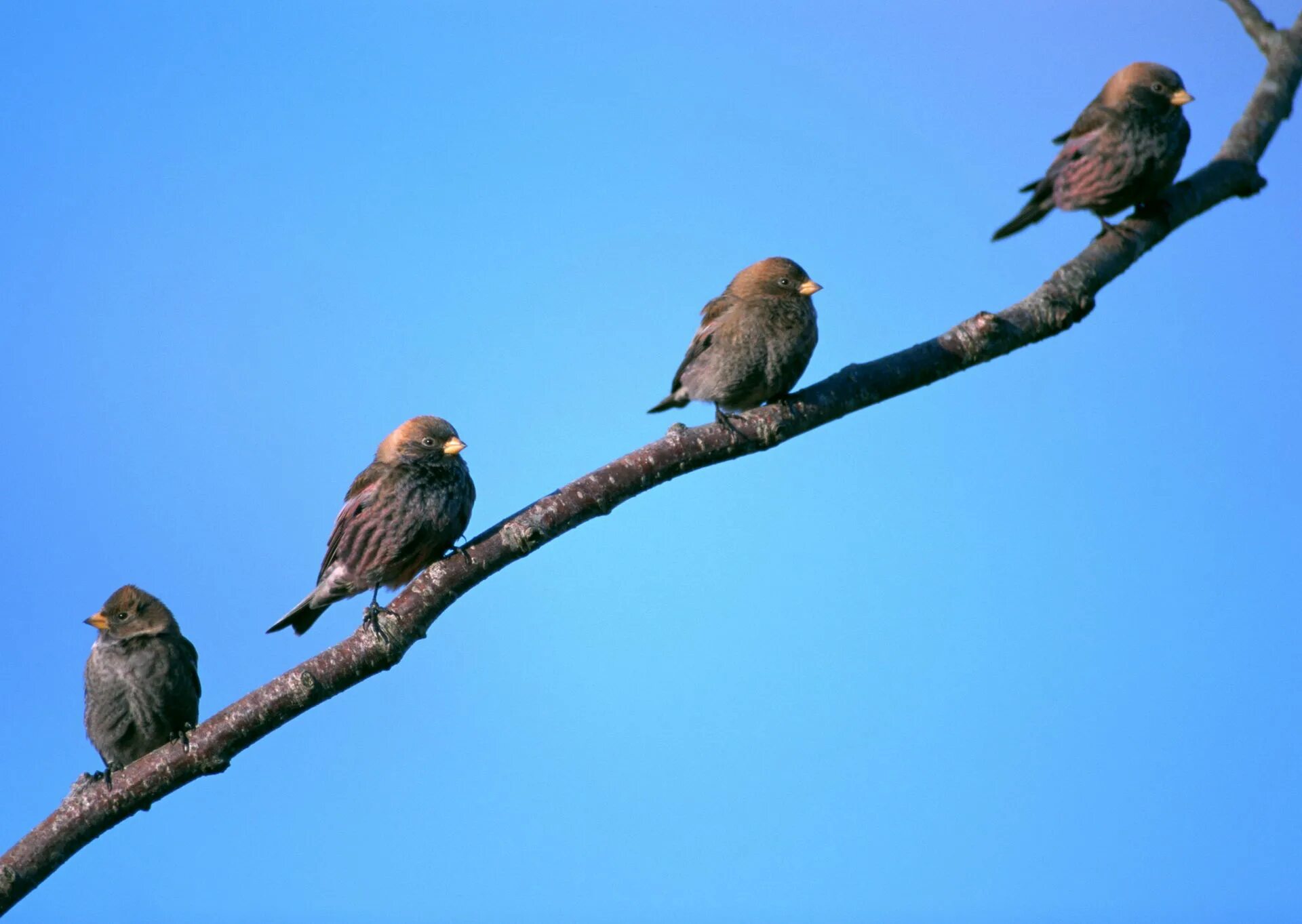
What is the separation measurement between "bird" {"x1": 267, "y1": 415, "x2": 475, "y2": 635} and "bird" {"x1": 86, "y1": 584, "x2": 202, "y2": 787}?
25.6 inches

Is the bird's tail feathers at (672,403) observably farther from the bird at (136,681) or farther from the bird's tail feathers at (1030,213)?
the bird at (136,681)

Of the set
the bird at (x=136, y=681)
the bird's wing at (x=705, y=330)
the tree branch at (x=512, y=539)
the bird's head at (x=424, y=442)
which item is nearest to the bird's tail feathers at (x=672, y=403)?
the bird's wing at (x=705, y=330)

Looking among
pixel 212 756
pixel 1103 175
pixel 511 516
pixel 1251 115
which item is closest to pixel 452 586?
pixel 511 516

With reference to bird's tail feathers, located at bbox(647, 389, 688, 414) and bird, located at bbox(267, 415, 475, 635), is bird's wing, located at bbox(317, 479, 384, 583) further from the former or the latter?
bird's tail feathers, located at bbox(647, 389, 688, 414)

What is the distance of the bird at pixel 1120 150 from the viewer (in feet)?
20.9

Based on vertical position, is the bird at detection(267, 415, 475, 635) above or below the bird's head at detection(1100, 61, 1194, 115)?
below

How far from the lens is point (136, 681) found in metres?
5.99

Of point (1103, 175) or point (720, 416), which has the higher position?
point (1103, 175)

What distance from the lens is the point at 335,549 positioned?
229 inches

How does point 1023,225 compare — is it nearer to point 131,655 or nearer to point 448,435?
point 448,435

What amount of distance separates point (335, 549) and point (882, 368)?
2.85 m

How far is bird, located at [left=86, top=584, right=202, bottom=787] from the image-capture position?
19.6ft

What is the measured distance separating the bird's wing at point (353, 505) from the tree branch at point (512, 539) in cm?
124

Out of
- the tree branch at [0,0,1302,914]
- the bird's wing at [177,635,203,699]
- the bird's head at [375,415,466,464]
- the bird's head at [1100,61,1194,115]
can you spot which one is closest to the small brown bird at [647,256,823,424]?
the tree branch at [0,0,1302,914]
